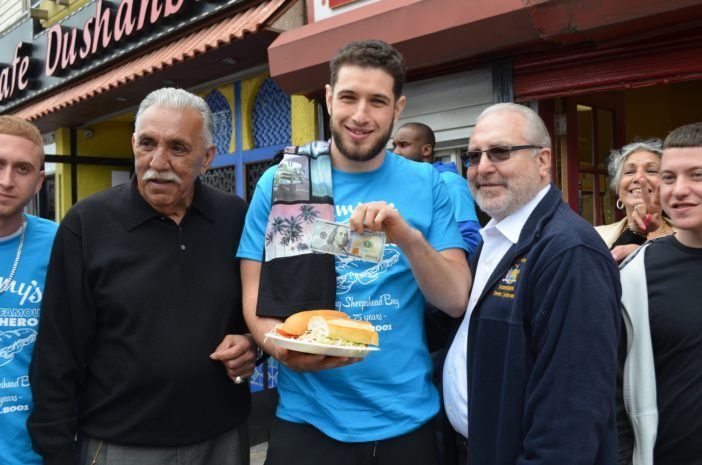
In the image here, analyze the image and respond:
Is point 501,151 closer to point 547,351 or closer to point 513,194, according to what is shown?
point 513,194

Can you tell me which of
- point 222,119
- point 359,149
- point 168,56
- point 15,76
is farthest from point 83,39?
point 359,149

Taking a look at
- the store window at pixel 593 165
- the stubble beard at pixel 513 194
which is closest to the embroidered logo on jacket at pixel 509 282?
the stubble beard at pixel 513 194

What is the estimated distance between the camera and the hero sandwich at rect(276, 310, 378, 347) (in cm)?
204

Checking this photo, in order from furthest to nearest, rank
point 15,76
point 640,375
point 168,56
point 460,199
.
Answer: point 15,76 < point 168,56 < point 460,199 < point 640,375

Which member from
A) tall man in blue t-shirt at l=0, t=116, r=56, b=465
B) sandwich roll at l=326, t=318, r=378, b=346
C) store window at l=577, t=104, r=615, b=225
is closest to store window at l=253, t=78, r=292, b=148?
store window at l=577, t=104, r=615, b=225

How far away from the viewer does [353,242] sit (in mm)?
2070

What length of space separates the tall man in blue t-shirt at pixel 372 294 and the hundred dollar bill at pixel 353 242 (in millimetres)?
79

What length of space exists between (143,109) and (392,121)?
0.99 m

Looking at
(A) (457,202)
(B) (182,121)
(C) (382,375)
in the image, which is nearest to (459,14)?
(A) (457,202)

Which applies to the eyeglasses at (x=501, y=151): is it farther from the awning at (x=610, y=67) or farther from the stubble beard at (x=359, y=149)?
the awning at (x=610, y=67)

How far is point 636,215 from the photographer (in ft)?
10.6

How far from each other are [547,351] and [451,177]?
1898mm

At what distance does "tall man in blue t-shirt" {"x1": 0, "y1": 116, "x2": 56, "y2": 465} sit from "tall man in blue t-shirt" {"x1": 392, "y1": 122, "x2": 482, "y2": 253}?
5.60 ft

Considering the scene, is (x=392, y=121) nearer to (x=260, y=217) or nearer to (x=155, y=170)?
(x=260, y=217)
